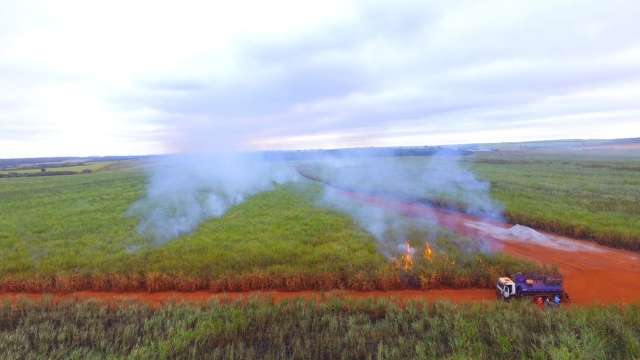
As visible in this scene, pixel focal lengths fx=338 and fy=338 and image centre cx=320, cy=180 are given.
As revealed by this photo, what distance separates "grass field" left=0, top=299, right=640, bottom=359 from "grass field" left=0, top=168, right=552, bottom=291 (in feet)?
8.93

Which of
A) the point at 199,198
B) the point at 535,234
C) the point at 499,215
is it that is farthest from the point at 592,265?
the point at 199,198

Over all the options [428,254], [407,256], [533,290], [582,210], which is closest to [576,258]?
[533,290]

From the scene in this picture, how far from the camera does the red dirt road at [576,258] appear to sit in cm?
1162

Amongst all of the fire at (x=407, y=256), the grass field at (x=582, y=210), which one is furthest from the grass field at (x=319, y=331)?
the grass field at (x=582, y=210)

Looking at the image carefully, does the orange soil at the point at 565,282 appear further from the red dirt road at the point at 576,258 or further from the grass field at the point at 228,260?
the grass field at the point at 228,260

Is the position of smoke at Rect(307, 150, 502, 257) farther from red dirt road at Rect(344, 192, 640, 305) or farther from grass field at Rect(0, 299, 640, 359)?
grass field at Rect(0, 299, 640, 359)

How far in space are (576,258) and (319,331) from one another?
13.2m

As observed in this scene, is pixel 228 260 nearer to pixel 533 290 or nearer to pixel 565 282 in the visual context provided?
pixel 533 290

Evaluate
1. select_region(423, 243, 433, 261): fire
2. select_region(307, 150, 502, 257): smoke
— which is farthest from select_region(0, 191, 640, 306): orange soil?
select_region(307, 150, 502, 257): smoke

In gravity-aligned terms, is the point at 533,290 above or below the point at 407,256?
below

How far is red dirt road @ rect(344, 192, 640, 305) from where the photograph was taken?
1162 centimetres

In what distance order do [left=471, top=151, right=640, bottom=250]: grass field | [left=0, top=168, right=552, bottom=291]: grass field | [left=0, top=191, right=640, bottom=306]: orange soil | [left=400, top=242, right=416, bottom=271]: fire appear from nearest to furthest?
[left=0, top=191, right=640, bottom=306]: orange soil < [left=0, top=168, right=552, bottom=291]: grass field < [left=400, top=242, right=416, bottom=271]: fire < [left=471, top=151, right=640, bottom=250]: grass field

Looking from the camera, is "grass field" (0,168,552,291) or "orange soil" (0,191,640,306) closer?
"orange soil" (0,191,640,306)

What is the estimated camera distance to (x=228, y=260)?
566 inches
